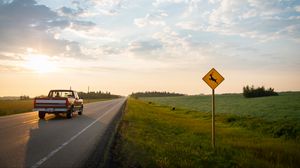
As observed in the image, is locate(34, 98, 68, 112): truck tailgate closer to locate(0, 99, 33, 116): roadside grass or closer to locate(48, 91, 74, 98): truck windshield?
locate(48, 91, 74, 98): truck windshield

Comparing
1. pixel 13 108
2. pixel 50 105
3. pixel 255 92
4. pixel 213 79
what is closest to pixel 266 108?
pixel 50 105

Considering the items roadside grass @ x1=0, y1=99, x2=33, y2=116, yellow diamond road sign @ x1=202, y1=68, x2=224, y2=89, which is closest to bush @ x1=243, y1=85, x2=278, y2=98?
roadside grass @ x1=0, y1=99, x2=33, y2=116

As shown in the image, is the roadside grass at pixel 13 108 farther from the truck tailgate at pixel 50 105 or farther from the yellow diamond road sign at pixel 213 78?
the yellow diamond road sign at pixel 213 78

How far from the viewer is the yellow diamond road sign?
11086mm

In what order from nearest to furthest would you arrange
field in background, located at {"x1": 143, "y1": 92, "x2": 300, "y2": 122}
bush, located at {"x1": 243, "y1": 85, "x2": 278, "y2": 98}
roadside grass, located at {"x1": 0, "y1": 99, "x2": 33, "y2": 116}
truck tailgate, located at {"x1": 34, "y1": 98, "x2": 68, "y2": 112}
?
1. truck tailgate, located at {"x1": 34, "y1": 98, "x2": 68, "y2": 112}
2. field in background, located at {"x1": 143, "y1": 92, "x2": 300, "y2": 122}
3. roadside grass, located at {"x1": 0, "y1": 99, "x2": 33, "y2": 116}
4. bush, located at {"x1": 243, "y1": 85, "x2": 278, "y2": 98}

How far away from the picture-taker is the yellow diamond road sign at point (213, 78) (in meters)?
11.1

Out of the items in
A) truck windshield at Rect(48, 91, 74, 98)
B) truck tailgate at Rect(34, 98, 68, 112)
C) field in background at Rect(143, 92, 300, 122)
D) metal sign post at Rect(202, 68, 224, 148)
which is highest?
metal sign post at Rect(202, 68, 224, 148)

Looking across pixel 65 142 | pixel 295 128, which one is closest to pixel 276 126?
pixel 295 128

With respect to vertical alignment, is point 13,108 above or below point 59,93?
below

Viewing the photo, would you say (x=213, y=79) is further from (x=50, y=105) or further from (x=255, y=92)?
(x=255, y=92)

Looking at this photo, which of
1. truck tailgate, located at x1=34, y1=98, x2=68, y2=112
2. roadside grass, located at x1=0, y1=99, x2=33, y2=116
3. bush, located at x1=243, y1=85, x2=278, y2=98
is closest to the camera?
truck tailgate, located at x1=34, y1=98, x2=68, y2=112

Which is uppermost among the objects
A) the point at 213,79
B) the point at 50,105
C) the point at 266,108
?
the point at 213,79

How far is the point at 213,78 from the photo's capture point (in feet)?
36.6

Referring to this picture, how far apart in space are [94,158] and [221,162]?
133 inches
